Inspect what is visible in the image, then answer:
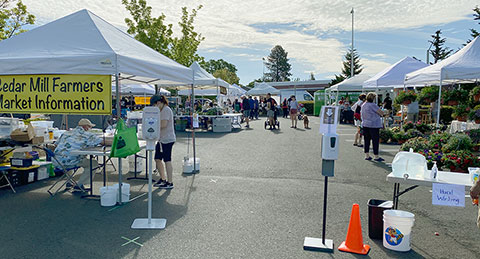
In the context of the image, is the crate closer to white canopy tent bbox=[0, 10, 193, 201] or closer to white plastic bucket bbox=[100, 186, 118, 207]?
white canopy tent bbox=[0, 10, 193, 201]

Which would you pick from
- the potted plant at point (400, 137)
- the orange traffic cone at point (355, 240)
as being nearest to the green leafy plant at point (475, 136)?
the potted plant at point (400, 137)

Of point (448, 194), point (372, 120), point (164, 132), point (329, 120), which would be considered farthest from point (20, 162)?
point (372, 120)

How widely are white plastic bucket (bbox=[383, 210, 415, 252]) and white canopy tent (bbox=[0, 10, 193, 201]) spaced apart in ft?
13.3

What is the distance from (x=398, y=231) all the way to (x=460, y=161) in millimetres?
4211

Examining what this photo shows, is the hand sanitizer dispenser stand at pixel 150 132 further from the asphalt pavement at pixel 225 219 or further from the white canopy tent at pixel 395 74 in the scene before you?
the white canopy tent at pixel 395 74

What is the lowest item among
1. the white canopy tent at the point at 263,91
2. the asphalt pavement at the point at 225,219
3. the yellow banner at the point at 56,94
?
the asphalt pavement at the point at 225,219

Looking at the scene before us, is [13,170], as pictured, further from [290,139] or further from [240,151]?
[290,139]

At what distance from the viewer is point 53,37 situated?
644 centimetres

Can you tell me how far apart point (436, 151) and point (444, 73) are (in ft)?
9.30

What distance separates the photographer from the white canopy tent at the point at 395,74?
1555cm

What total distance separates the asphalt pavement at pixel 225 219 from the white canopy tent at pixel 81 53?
1108 millimetres

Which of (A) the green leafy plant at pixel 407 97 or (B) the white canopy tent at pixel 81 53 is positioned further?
(A) the green leafy plant at pixel 407 97

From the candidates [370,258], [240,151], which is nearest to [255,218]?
[370,258]

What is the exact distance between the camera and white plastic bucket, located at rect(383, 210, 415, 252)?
3998 millimetres
